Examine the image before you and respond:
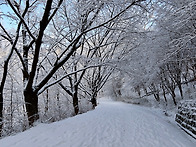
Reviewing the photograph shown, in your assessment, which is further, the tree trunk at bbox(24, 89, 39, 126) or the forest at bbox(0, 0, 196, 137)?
the tree trunk at bbox(24, 89, 39, 126)

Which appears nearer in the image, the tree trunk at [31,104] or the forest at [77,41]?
the forest at [77,41]

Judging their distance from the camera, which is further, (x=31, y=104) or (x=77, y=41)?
(x=77, y=41)

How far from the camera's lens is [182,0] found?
512 centimetres

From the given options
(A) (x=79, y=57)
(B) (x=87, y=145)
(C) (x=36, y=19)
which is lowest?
(B) (x=87, y=145)

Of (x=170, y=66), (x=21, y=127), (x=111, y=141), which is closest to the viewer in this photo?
(x=111, y=141)

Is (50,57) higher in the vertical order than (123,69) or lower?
higher

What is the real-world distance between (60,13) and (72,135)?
7.79 meters

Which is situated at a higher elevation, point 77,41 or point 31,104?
point 77,41

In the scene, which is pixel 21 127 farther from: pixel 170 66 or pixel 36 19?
pixel 170 66

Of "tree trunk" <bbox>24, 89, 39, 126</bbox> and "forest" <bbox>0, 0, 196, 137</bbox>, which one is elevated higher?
"forest" <bbox>0, 0, 196, 137</bbox>

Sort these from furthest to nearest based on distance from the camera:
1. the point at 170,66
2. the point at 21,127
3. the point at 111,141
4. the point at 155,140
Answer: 1. the point at 170,66
2. the point at 21,127
3. the point at 155,140
4. the point at 111,141

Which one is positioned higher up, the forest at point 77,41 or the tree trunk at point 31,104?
the forest at point 77,41

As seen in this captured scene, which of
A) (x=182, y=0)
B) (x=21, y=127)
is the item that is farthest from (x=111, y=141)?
(x=182, y=0)

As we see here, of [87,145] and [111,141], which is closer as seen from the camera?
[87,145]
